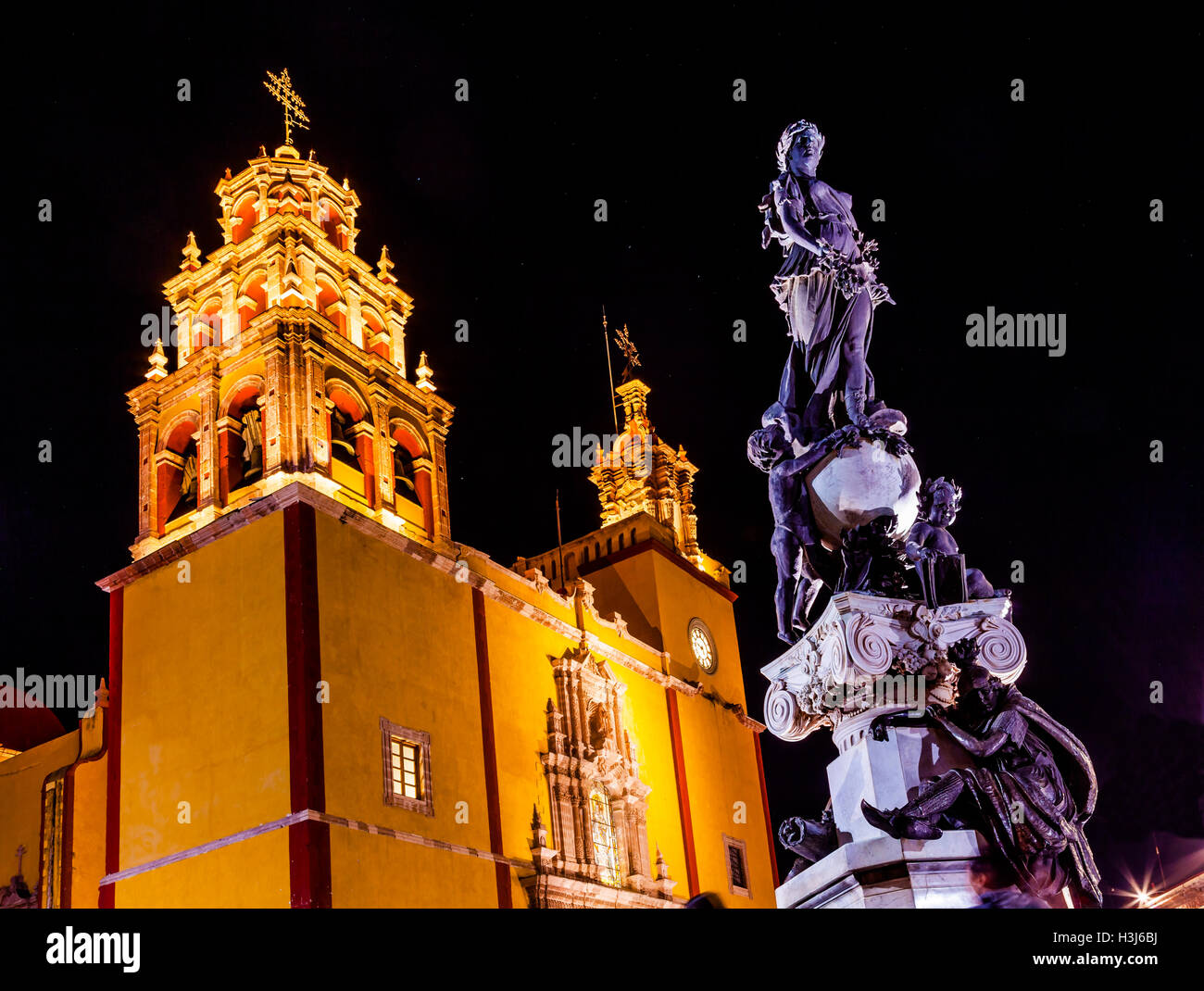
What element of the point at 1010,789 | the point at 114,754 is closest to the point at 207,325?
the point at 114,754

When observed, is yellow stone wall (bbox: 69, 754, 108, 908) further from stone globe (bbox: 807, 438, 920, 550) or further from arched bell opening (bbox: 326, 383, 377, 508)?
stone globe (bbox: 807, 438, 920, 550)

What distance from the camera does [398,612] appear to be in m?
22.5

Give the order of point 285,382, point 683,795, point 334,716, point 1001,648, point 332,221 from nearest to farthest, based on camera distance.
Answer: point 1001,648, point 334,716, point 285,382, point 332,221, point 683,795

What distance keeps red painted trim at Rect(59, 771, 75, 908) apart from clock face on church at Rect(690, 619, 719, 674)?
16.1 meters

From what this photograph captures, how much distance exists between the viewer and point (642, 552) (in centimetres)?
3366

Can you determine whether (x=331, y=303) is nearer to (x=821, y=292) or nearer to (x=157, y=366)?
(x=157, y=366)

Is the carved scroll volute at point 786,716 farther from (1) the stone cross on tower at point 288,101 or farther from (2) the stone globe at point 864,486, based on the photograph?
(1) the stone cross on tower at point 288,101

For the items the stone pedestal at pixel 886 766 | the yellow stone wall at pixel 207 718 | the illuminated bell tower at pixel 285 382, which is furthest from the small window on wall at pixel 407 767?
the stone pedestal at pixel 886 766

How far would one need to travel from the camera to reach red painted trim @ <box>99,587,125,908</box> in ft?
67.8

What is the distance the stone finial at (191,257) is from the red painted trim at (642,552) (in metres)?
13.3

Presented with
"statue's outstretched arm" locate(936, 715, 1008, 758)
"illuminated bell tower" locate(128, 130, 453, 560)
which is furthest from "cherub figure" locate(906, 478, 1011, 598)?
"illuminated bell tower" locate(128, 130, 453, 560)

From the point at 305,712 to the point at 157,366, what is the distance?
32.8 feet

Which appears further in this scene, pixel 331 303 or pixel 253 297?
pixel 331 303
